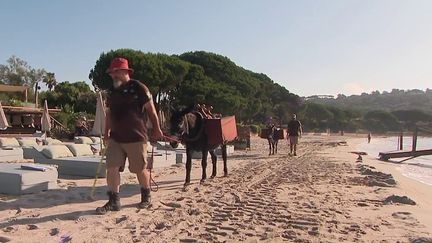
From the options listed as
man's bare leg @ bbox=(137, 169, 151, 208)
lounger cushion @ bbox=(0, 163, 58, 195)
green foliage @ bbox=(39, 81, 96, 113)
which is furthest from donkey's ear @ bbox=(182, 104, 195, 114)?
green foliage @ bbox=(39, 81, 96, 113)

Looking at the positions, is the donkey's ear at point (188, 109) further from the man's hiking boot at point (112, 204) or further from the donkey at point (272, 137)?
the donkey at point (272, 137)

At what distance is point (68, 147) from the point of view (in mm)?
11789

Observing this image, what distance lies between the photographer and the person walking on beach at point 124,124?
18.6ft

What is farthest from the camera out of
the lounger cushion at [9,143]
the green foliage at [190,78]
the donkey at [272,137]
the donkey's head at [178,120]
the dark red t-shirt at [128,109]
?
the green foliage at [190,78]

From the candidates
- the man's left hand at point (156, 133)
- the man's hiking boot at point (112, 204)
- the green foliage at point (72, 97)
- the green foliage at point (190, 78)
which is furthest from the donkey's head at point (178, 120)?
the green foliage at point (72, 97)

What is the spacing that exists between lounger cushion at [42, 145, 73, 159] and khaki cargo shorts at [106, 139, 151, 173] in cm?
562

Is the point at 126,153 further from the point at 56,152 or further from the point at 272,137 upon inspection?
the point at 272,137

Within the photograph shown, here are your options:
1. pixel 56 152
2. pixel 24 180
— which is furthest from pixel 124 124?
pixel 56 152

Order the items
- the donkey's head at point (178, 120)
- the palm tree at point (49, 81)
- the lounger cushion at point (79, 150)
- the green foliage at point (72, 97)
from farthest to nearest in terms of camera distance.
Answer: the palm tree at point (49, 81), the green foliage at point (72, 97), the lounger cushion at point (79, 150), the donkey's head at point (178, 120)

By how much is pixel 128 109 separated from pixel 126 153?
588 mm

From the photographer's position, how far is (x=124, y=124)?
5.67 m

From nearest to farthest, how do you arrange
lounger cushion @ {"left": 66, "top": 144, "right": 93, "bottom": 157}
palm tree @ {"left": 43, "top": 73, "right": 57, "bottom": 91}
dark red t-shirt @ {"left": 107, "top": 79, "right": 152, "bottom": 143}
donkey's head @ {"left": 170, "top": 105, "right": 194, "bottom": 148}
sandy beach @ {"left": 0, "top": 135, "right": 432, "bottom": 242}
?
sandy beach @ {"left": 0, "top": 135, "right": 432, "bottom": 242} → dark red t-shirt @ {"left": 107, "top": 79, "right": 152, "bottom": 143} → donkey's head @ {"left": 170, "top": 105, "right": 194, "bottom": 148} → lounger cushion @ {"left": 66, "top": 144, "right": 93, "bottom": 157} → palm tree @ {"left": 43, "top": 73, "right": 57, "bottom": 91}

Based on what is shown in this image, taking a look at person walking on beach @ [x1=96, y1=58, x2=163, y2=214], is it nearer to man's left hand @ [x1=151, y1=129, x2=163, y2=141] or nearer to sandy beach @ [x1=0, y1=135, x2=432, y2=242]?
man's left hand @ [x1=151, y1=129, x2=163, y2=141]

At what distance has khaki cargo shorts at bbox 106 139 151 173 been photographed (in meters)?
5.71
